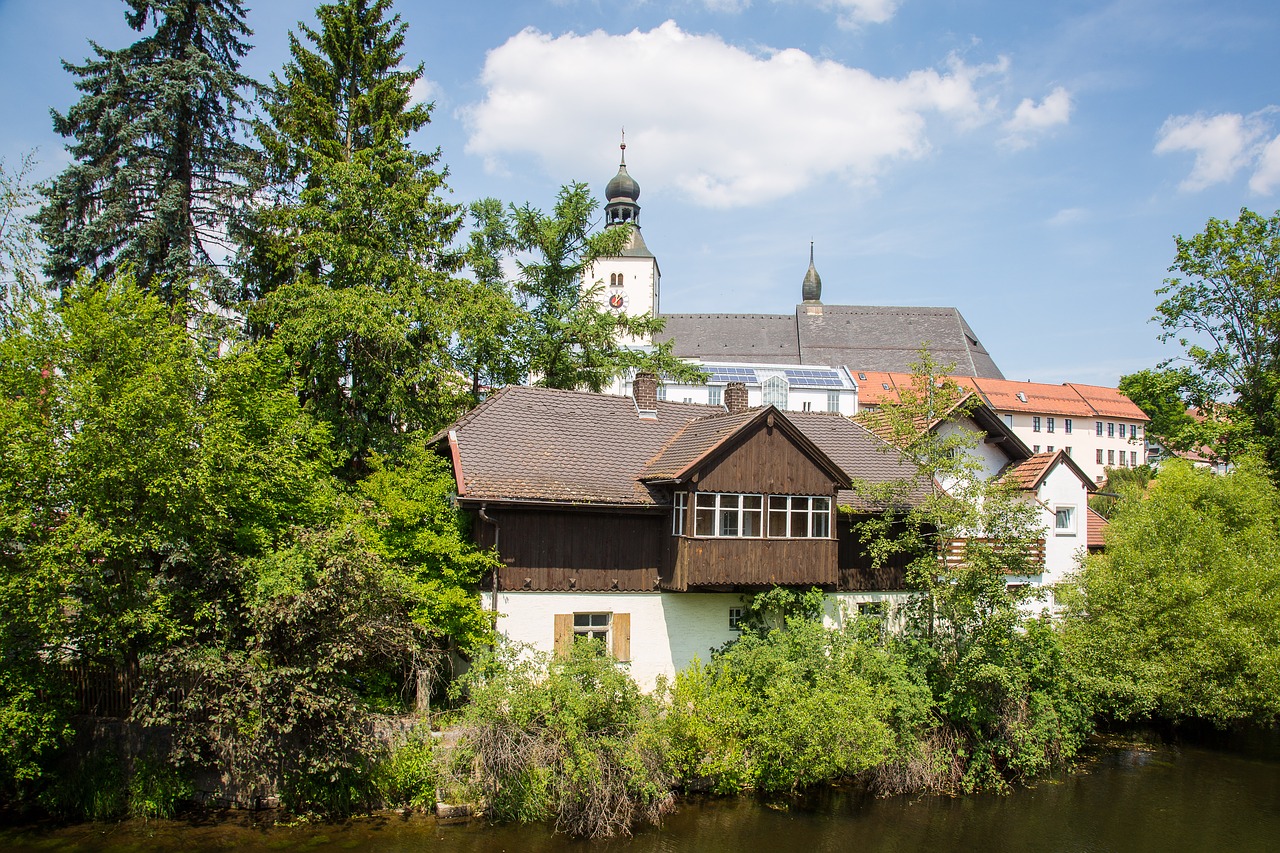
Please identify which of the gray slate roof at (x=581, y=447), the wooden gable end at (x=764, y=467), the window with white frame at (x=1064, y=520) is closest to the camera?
the gray slate roof at (x=581, y=447)

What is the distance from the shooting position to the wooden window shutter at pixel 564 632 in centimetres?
1789

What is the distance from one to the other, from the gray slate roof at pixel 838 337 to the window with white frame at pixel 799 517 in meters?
50.2

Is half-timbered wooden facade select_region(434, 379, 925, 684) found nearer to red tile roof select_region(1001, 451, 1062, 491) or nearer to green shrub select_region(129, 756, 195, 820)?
green shrub select_region(129, 756, 195, 820)

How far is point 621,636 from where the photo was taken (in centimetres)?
1845

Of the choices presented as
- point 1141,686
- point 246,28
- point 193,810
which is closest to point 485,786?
point 193,810

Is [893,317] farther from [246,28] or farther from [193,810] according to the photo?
[193,810]

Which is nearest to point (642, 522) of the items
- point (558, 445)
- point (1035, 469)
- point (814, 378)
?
point (558, 445)

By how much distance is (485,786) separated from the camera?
48.2ft

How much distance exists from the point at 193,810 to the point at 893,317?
67102 mm

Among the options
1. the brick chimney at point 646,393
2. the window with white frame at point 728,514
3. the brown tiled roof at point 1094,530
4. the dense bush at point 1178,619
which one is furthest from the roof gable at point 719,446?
the brown tiled roof at point 1094,530

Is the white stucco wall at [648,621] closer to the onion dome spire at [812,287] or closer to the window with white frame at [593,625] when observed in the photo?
the window with white frame at [593,625]

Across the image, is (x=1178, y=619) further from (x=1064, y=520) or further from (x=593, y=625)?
(x=593, y=625)

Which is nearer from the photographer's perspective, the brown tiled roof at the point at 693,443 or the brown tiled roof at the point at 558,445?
the brown tiled roof at the point at 558,445

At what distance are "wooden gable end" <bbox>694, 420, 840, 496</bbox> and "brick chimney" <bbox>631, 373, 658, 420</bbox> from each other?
3667 mm
